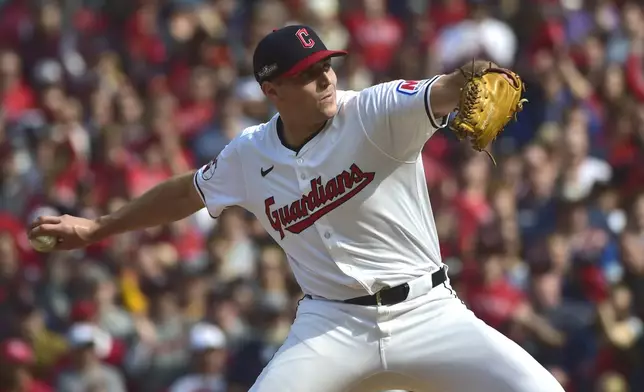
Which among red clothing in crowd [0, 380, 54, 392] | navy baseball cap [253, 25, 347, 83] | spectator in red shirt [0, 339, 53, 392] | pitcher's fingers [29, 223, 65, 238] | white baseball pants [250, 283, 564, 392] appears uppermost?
navy baseball cap [253, 25, 347, 83]

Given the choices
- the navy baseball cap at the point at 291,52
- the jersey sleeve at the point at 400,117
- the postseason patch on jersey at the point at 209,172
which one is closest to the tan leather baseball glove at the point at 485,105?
the jersey sleeve at the point at 400,117

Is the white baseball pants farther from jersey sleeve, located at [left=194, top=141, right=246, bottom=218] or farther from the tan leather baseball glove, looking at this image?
the tan leather baseball glove

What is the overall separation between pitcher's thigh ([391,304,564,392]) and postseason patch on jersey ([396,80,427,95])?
941mm

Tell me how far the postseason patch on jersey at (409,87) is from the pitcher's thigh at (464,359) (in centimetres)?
94

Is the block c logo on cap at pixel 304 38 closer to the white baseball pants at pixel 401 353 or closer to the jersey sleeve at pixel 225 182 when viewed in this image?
the jersey sleeve at pixel 225 182

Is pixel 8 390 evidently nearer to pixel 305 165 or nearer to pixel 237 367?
pixel 237 367

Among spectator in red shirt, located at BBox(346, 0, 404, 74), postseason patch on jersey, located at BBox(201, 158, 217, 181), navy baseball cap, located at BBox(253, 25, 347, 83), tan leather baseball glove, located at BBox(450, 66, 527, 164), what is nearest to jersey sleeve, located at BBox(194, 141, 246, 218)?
postseason patch on jersey, located at BBox(201, 158, 217, 181)

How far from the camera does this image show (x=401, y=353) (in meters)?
5.14

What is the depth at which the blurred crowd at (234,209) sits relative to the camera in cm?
950

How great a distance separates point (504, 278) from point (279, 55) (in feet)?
16.5

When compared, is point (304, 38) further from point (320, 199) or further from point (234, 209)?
point (234, 209)

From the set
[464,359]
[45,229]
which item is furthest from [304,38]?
[45,229]

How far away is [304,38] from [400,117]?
0.54 metres

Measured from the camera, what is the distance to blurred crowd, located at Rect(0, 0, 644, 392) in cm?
950
